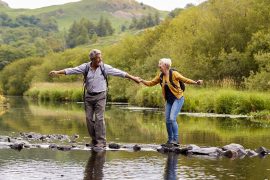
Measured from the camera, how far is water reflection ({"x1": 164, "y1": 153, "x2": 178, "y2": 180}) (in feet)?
37.8

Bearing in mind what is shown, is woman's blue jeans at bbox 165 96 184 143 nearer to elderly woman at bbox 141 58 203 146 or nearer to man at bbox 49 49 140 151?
elderly woman at bbox 141 58 203 146

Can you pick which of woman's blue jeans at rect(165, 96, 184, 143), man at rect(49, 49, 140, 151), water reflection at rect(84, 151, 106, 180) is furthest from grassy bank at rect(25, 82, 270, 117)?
water reflection at rect(84, 151, 106, 180)

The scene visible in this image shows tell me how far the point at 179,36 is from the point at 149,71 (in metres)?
6.63

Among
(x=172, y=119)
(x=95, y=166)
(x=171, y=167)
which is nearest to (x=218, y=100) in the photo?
(x=172, y=119)

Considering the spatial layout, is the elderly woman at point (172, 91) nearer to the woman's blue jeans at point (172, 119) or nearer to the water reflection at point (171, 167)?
the woman's blue jeans at point (172, 119)

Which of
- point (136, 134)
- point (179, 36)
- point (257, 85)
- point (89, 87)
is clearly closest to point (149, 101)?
point (257, 85)

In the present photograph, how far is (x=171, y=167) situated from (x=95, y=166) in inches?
59.2

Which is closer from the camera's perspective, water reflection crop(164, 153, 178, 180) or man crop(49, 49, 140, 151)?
water reflection crop(164, 153, 178, 180)

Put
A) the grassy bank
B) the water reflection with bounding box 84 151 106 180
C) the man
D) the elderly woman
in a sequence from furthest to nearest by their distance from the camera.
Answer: the grassy bank, the elderly woman, the man, the water reflection with bounding box 84 151 106 180

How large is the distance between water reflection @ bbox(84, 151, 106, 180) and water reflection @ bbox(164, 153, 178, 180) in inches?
47.1

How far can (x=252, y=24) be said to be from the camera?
168ft

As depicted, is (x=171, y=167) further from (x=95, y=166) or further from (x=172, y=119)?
(x=172, y=119)

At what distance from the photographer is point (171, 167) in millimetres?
12781

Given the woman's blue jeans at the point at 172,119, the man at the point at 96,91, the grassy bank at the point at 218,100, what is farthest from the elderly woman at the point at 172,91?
the grassy bank at the point at 218,100
